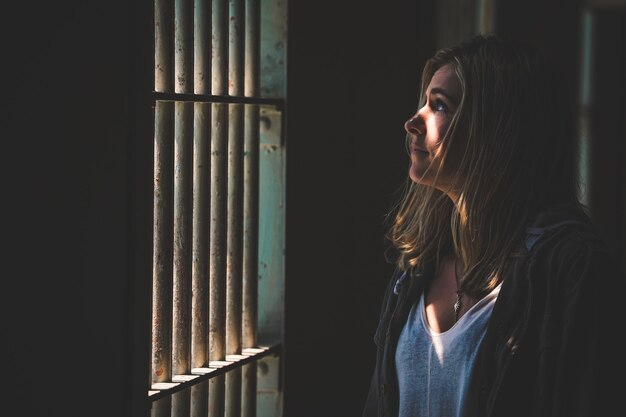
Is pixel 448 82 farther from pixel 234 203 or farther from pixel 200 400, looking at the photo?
pixel 200 400

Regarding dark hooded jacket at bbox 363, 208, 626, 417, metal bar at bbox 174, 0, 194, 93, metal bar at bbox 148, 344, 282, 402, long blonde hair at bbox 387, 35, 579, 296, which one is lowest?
metal bar at bbox 148, 344, 282, 402

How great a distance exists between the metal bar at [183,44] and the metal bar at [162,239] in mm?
83

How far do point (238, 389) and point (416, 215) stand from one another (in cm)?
64

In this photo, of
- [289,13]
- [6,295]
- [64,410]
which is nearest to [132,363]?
[64,410]

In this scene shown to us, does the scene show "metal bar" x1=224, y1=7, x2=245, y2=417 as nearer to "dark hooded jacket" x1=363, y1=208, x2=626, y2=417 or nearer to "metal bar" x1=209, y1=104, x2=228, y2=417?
"metal bar" x1=209, y1=104, x2=228, y2=417

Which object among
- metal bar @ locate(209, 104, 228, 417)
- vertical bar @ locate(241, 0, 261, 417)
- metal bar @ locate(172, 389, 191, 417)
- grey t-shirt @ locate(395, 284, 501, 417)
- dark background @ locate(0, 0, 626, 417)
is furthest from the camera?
vertical bar @ locate(241, 0, 261, 417)

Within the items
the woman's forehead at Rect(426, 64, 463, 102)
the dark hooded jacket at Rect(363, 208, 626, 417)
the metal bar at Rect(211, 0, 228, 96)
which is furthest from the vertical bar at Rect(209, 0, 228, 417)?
the dark hooded jacket at Rect(363, 208, 626, 417)

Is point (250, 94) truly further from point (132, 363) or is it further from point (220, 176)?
point (132, 363)

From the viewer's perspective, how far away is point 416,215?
225cm

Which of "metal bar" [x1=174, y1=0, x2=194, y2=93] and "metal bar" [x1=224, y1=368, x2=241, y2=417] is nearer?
"metal bar" [x1=174, y1=0, x2=194, y2=93]

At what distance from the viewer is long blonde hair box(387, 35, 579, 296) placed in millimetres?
1918

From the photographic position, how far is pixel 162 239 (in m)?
1.99

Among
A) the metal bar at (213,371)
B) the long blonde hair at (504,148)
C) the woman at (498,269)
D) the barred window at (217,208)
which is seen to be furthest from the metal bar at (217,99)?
the metal bar at (213,371)

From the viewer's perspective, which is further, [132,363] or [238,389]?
[238,389]
